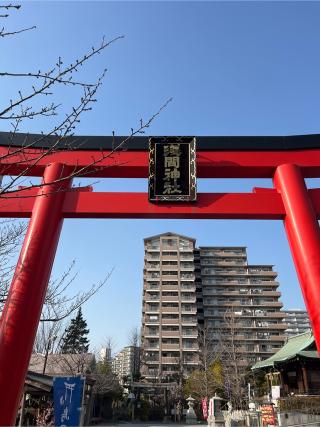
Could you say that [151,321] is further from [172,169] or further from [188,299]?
[172,169]

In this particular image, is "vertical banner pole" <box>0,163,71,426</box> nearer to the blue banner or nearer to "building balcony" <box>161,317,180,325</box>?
the blue banner

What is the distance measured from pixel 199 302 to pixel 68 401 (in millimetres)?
62685

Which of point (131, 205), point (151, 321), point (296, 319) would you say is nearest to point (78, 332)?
point (151, 321)

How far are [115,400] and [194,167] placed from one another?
31317mm

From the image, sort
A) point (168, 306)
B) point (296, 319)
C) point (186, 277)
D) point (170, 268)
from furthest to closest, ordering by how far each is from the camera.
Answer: point (296, 319), point (170, 268), point (186, 277), point (168, 306)

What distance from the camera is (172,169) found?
736 cm

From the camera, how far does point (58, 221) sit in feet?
22.6

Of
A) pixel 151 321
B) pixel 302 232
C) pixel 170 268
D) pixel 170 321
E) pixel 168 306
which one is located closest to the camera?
pixel 302 232

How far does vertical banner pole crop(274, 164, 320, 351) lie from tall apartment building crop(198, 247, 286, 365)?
174ft

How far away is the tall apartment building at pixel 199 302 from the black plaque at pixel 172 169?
50270 mm

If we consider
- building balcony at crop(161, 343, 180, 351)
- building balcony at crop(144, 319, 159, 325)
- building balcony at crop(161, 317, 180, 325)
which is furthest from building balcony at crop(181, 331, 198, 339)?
building balcony at crop(144, 319, 159, 325)

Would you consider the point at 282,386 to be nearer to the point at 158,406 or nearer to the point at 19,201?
the point at 158,406

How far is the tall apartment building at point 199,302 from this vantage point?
5709cm

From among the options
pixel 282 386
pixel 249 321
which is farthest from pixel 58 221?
pixel 249 321
